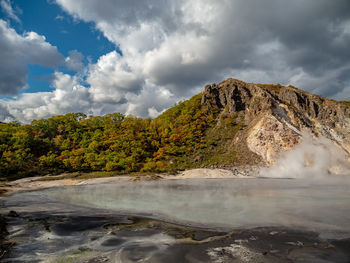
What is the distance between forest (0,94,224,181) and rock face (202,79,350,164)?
28.4ft

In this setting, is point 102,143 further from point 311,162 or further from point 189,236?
point 189,236

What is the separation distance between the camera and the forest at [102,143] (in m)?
39.8

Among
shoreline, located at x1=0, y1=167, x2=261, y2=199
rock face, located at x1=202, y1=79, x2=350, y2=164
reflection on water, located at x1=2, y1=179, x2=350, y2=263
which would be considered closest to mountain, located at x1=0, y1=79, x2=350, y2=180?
rock face, located at x1=202, y1=79, x2=350, y2=164

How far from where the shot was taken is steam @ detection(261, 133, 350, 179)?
32.9 m

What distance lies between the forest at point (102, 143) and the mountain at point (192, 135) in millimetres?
201

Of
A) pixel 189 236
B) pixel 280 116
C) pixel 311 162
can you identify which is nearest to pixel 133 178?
pixel 189 236

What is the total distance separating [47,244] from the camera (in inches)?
251

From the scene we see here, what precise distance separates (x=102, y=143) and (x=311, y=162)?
44.4 meters

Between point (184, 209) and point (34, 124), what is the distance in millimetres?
56772

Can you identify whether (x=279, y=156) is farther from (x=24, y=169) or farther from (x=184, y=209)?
(x=24, y=169)

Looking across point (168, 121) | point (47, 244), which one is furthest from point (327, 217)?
point (168, 121)

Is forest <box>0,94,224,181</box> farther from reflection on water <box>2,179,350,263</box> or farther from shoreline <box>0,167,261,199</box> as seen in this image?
reflection on water <box>2,179,350,263</box>

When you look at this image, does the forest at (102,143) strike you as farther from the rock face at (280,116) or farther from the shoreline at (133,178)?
the rock face at (280,116)

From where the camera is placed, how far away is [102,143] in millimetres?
48312
